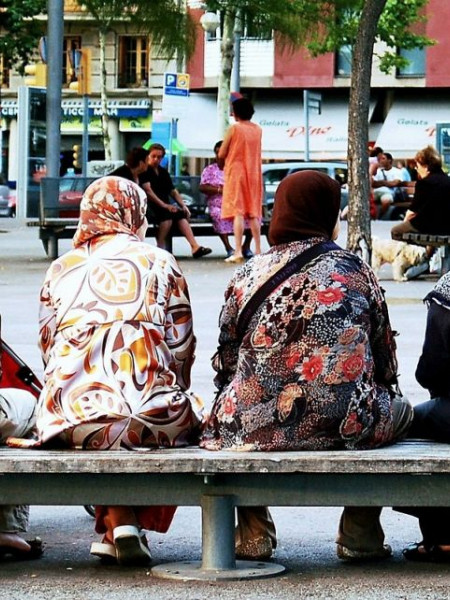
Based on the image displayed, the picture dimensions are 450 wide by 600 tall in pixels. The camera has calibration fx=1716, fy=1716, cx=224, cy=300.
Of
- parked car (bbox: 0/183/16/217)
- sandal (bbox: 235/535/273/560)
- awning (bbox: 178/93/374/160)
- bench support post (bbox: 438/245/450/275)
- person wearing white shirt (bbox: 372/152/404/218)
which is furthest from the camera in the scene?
awning (bbox: 178/93/374/160)

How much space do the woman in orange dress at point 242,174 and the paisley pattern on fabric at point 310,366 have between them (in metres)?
13.6

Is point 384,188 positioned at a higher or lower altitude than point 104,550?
lower

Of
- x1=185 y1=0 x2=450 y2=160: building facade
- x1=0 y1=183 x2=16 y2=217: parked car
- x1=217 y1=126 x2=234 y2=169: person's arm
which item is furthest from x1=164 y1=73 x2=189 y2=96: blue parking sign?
x1=185 y1=0 x2=450 y2=160: building facade

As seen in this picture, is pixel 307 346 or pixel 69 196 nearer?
pixel 307 346

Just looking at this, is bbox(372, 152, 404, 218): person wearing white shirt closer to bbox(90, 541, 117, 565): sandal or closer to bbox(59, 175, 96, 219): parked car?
bbox(59, 175, 96, 219): parked car

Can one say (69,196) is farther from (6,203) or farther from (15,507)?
(6,203)

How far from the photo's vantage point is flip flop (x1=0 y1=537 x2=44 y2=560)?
21.1ft

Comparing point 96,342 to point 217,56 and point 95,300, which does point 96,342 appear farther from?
point 217,56

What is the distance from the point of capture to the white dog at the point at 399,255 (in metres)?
18.8

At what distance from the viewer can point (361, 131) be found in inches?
765

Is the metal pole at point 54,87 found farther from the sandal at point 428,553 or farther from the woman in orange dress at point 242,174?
the sandal at point 428,553

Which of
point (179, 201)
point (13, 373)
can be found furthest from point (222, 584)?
point (179, 201)

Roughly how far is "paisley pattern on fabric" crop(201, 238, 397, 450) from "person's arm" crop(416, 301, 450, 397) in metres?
0.19

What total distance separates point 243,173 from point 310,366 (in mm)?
13983
